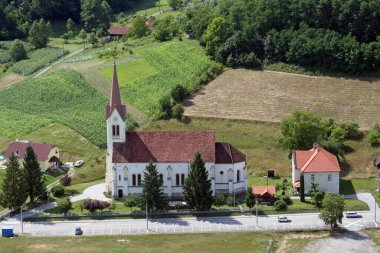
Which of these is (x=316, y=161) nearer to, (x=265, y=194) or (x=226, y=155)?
(x=265, y=194)

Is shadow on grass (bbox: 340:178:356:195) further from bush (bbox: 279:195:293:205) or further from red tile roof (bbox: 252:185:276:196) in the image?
red tile roof (bbox: 252:185:276:196)

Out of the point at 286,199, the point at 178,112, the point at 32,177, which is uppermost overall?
the point at 178,112

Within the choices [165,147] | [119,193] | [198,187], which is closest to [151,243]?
[198,187]

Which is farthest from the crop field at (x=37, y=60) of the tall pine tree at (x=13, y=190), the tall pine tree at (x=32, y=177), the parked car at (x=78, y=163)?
the tall pine tree at (x=13, y=190)

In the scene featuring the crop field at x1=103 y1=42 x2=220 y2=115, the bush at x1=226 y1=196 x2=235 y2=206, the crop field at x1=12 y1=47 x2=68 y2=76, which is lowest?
the bush at x1=226 y1=196 x2=235 y2=206

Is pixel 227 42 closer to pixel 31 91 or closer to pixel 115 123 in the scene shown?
pixel 31 91

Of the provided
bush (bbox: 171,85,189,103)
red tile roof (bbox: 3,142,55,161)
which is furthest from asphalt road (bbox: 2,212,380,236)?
bush (bbox: 171,85,189,103)

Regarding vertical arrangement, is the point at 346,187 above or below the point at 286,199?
above

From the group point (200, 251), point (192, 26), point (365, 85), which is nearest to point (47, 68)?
point (192, 26)
